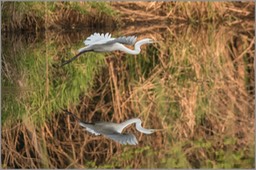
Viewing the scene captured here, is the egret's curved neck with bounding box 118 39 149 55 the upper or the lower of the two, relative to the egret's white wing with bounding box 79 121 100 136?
upper

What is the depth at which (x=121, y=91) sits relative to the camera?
288 cm

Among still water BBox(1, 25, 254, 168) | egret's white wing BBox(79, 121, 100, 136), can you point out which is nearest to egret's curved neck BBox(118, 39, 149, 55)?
still water BBox(1, 25, 254, 168)

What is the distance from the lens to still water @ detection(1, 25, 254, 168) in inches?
95.3

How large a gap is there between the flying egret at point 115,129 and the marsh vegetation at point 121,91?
0.03 metres

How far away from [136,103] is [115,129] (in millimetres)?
300

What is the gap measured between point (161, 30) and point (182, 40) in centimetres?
40

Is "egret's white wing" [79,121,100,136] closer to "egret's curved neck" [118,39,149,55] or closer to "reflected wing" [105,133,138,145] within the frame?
"reflected wing" [105,133,138,145]

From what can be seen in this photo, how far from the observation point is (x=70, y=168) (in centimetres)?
236

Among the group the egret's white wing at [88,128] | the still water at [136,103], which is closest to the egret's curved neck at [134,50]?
the still water at [136,103]

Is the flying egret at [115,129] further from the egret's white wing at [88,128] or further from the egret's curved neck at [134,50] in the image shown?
the egret's curved neck at [134,50]

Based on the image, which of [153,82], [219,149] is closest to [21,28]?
[153,82]

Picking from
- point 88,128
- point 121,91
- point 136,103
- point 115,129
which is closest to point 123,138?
point 115,129

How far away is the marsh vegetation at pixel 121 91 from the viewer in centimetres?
243

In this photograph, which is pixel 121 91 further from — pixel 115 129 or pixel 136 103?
pixel 115 129
